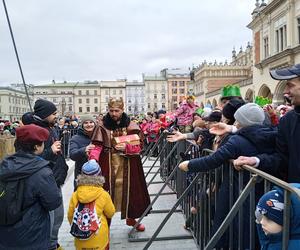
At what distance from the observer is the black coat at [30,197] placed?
2.96 metres

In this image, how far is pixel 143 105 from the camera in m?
121

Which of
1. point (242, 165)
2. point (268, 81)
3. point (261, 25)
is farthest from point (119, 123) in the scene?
point (261, 25)

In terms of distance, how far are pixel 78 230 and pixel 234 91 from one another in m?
2.79

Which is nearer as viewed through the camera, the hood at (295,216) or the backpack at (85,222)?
the hood at (295,216)

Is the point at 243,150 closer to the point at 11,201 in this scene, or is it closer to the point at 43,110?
the point at 11,201

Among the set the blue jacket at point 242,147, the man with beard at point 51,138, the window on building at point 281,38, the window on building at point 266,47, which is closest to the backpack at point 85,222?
the man with beard at point 51,138

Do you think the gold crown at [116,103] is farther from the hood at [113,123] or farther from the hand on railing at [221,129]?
the hand on railing at [221,129]

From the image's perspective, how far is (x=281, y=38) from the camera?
102 ft

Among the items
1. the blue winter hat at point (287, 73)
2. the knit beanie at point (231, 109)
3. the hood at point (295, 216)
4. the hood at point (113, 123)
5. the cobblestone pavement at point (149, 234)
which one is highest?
the blue winter hat at point (287, 73)

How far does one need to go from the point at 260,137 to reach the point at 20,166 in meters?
1.98

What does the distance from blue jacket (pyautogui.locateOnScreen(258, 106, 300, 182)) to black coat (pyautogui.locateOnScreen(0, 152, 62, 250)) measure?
1.74m

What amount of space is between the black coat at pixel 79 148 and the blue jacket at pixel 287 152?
8.61 feet

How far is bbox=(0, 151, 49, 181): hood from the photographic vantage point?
2.93m

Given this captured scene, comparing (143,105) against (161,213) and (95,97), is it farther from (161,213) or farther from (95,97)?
(161,213)
